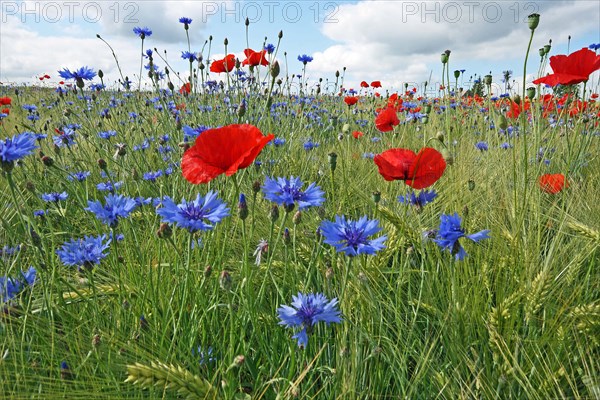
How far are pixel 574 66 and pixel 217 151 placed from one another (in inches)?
52.3

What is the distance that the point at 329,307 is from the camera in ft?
2.91

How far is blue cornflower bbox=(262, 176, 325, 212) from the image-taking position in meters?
1.08

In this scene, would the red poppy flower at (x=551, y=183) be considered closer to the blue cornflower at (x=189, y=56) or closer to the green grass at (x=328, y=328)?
the green grass at (x=328, y=328)

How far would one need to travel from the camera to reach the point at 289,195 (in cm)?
109

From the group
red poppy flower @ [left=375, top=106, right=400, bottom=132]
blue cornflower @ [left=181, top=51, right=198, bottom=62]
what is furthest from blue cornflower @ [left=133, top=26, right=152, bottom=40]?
red poppy flower @ [left=375, top=106, right=400, bottom=132]

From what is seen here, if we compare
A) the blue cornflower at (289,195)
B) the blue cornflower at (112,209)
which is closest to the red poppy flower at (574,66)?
the blue cornflower at (289,195)

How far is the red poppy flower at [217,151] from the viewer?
110cm

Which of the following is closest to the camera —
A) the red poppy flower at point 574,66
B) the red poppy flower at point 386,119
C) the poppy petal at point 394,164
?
the poppy petal at point 394,164

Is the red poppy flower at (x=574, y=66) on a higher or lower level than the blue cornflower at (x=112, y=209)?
higher

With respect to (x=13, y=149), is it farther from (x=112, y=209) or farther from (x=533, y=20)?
(x=533, y=20)

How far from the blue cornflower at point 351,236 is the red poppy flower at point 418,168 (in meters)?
0.29

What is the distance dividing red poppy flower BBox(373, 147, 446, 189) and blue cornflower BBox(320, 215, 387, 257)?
0.29 metres

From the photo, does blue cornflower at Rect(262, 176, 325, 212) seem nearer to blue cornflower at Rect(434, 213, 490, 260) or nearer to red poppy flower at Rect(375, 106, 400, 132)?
blue cornflower at Rect(434, 213, 490, 260)

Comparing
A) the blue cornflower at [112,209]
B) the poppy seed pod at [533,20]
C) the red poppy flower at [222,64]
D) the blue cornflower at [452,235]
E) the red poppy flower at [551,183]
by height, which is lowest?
the blue cornflower at [452,235]
